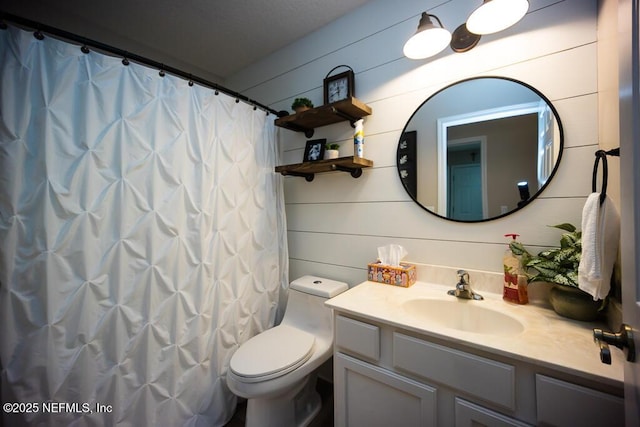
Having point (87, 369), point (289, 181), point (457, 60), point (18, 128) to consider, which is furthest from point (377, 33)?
point (87, 369)

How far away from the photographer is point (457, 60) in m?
1.23

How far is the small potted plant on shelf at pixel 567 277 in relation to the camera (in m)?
0.86

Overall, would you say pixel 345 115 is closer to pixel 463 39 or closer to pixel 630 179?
pixel 463 39

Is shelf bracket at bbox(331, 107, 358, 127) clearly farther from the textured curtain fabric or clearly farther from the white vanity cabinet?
the white vanity cabinet

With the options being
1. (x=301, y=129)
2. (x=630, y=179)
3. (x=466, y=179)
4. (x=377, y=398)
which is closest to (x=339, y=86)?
(x=301, y=129)

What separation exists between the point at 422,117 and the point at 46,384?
2.01 m

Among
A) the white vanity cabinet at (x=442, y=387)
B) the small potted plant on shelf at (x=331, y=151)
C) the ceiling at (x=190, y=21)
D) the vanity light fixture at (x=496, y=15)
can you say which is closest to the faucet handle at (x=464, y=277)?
the white vanity cabinet at (x=442, y=387)

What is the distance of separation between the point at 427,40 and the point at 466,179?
0.67 m

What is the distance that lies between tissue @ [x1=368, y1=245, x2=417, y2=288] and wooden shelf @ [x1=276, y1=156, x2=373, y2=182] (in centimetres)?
49

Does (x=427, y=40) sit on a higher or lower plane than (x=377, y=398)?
higher

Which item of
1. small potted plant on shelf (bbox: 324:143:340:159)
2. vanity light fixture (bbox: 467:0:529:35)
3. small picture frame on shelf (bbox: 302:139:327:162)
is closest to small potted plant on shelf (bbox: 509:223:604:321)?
vanity light fixture (bbox: 467:0:529:35)

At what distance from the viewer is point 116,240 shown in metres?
1.10

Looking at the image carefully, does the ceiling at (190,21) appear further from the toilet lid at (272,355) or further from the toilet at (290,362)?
the toilet lid at (272,355)

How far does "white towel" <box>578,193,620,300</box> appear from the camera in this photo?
0.73 m
